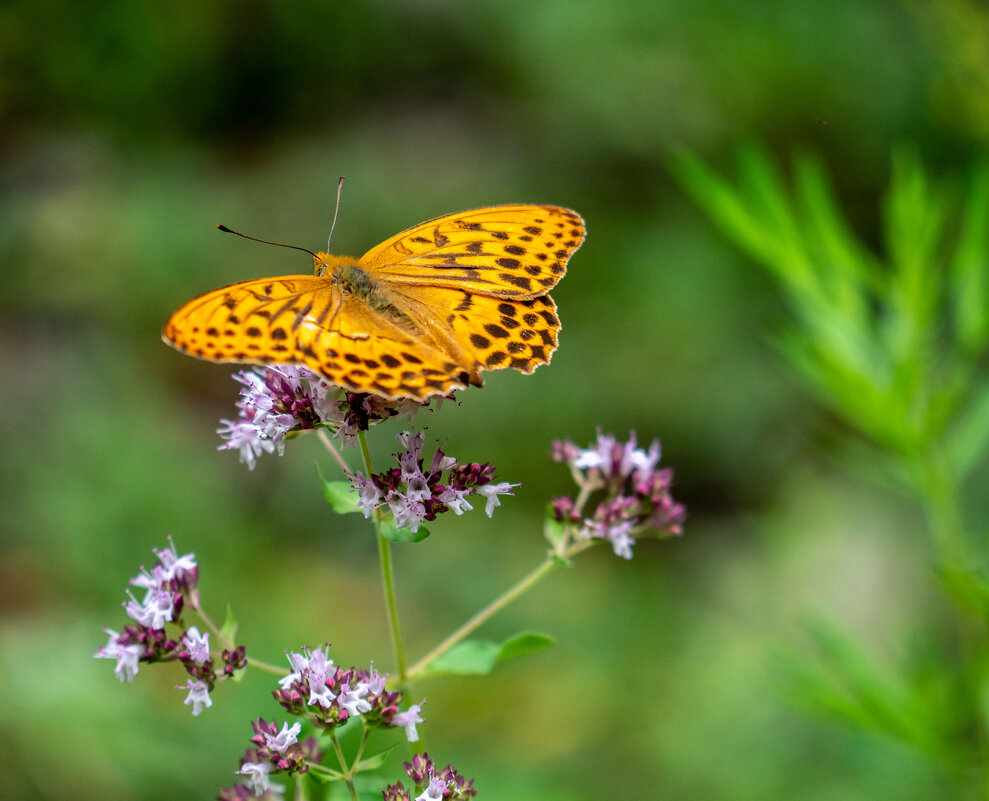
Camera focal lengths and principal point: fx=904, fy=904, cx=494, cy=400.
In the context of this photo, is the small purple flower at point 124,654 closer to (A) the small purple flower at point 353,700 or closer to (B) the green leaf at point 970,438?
(A) the small purple flower at point 353,700

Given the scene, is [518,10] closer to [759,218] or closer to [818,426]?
[818,426]

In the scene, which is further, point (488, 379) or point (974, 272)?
point (488, 379)

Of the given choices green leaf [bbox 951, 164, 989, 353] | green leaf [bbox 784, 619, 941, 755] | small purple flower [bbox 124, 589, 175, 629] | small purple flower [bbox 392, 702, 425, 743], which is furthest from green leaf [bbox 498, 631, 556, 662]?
green leaf [bbox 951, 164, 989, 353]

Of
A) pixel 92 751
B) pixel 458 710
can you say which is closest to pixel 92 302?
pixel 92 751

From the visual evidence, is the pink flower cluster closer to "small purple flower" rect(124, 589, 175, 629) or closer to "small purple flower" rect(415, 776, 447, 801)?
"small purple flower" rect(124, 589, 175, 629)

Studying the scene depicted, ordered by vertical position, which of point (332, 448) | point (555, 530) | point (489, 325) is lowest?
point (555, 530)

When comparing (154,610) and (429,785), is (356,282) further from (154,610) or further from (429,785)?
(429,785)

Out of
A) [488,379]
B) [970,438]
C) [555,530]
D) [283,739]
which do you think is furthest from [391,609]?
[488,379]
